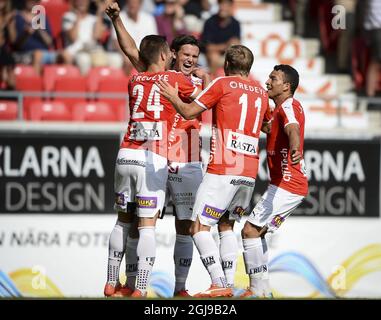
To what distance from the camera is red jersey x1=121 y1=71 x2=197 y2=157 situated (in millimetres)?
10164

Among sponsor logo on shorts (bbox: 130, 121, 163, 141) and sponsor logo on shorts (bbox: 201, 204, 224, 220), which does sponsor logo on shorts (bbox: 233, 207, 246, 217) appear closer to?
sponsor logo on shorts (bbox: 201, 204, 224, 220)

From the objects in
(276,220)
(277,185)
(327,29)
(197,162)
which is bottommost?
(276,220)

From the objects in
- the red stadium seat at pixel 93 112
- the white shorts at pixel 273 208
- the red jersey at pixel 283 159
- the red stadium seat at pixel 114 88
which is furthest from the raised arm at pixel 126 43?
the red stadium seat at pixel 114 88

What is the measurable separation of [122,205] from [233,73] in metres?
1.72

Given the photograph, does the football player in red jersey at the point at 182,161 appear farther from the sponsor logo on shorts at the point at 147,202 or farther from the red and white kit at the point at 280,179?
the red and white kit at the point at 280,179

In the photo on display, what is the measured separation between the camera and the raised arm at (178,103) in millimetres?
9711

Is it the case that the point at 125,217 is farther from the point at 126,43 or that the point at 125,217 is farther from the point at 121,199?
the point at 126,43

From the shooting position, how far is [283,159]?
1054 cm

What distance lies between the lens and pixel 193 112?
32.1 feet

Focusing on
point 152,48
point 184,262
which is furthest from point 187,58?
point 184,262

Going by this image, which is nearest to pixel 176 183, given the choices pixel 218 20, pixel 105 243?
pixel 105 243

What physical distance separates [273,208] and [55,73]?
680 cm

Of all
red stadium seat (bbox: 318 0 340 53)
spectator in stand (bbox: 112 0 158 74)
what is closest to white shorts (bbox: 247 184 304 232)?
spectator in stand (bbox: 112 0 158 74)
